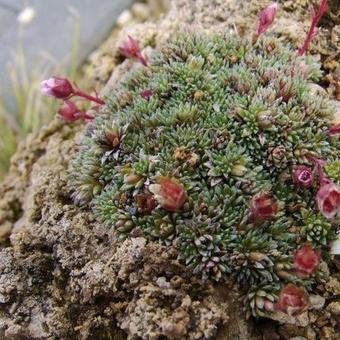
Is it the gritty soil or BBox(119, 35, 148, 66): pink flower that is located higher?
BBox(119, 35, 148, 66): pink flower

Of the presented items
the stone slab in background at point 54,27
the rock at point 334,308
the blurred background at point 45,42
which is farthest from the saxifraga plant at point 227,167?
the stone slab in background at point 54,27

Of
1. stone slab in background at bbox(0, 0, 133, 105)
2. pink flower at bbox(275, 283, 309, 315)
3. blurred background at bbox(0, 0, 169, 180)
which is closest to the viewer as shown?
pink flower at bbox(275, 283, 309, 315)

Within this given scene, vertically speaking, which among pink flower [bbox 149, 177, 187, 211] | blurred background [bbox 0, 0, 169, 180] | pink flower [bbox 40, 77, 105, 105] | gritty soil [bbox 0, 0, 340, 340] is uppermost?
pink flower [bbox 40, 77, 105, 105]

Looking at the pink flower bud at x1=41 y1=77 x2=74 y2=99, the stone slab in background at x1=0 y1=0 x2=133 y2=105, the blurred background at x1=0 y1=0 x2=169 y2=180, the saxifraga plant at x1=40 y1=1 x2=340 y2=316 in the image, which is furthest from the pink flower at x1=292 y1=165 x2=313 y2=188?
the stone slab in background at x1=0 y1=0 x2=133 y2=105

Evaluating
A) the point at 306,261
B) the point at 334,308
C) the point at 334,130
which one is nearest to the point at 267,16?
the point at 334,130

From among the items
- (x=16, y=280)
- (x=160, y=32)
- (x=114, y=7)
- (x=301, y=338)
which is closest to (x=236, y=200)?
(x=301, y=338)

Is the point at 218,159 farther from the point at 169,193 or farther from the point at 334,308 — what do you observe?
the point at 334,308

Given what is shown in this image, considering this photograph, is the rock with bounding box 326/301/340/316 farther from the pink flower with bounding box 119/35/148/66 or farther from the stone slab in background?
the stone slab in background

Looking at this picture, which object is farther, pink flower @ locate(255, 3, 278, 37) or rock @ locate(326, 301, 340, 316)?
pink flower @ locate(255, 3, 278, 37)
